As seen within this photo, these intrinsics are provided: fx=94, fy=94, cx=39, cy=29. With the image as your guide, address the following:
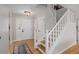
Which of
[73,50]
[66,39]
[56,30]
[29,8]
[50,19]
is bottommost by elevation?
[73,50]

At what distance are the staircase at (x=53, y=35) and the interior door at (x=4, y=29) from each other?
1.45ft

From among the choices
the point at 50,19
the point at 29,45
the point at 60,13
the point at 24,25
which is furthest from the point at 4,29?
the point at 60,13

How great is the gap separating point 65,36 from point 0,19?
90 cm

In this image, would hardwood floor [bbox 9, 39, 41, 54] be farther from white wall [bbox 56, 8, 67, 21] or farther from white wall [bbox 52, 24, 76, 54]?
white wall [bbox 56, 8, 67, 21]

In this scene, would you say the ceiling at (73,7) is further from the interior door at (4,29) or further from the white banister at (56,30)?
the interior door at (4,29)

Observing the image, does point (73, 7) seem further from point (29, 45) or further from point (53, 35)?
point (29, 45)

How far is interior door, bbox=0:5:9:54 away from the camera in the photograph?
1251mm

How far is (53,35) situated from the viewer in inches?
49.3

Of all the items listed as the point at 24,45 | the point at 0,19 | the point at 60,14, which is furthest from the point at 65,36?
the point at 0,19

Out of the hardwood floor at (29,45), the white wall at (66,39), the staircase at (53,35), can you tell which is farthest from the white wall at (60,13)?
the hardwood floor at (29,45)

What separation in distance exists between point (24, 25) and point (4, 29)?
0.27 m

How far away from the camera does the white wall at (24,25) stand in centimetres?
126

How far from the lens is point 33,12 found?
49.9 inches

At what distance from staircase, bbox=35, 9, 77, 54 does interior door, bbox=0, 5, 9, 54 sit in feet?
1.45
